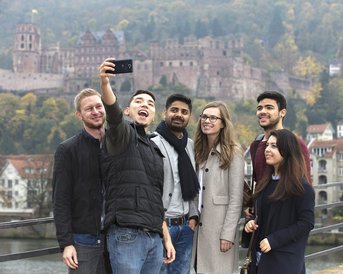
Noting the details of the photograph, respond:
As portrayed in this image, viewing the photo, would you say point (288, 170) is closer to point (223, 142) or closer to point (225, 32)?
point (223, 142)

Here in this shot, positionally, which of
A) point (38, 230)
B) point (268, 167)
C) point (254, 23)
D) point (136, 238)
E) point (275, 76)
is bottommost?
point (38, 230)

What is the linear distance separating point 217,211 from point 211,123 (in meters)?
0.44

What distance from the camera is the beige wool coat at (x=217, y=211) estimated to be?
3.99m

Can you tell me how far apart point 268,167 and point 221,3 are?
351 feet

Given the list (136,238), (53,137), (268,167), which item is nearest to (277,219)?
→ (268,167)

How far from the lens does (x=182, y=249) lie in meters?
4.02

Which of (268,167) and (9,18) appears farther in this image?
(9,18)

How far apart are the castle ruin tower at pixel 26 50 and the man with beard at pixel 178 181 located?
6989 centimetres

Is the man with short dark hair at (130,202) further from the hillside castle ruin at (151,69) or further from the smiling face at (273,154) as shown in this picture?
the hillside castle ruin at (151,69)

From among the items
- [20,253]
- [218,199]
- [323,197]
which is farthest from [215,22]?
[20,253]

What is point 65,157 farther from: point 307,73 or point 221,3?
point 221,3

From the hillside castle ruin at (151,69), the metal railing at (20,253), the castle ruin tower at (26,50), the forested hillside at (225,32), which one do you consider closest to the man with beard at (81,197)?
the metal railing at (20,253)

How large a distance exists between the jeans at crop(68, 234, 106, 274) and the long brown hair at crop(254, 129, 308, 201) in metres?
0.81

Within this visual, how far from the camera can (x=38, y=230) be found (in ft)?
76.9
